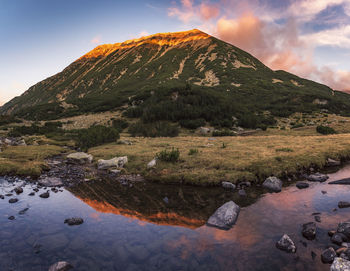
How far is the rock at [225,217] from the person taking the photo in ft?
28.7

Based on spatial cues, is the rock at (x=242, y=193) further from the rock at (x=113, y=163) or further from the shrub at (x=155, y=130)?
the shrub at (x=155, y=130)

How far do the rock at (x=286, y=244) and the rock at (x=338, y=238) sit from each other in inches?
56.6

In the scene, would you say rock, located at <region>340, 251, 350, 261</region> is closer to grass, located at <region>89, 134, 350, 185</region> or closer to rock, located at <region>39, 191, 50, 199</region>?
grass, located at <region>89, 134, 350, 185</region>

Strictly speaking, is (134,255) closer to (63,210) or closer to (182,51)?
(63,210)

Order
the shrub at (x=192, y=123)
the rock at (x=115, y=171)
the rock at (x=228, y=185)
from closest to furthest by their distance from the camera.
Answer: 1. the rock at (x=228, y=185)
2. the rock at (x=115, y=171)
3. the shrub at (x=192, y=123)

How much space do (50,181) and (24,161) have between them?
6.76 meters

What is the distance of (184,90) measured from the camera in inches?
2269

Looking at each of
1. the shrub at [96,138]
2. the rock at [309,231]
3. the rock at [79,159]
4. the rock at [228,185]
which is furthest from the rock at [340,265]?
the shrub at [96,138]

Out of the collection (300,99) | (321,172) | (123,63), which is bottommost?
(321,172)

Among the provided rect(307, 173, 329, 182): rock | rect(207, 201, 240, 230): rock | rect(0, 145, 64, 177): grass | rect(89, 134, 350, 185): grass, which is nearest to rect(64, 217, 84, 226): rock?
rect(207, 201, 240, 230): rock

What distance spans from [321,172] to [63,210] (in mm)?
16251

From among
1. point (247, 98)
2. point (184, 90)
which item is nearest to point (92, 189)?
point (184, 90)

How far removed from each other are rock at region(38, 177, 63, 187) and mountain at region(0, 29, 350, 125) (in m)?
32.0

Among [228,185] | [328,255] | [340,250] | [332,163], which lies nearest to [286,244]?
[328,255]
